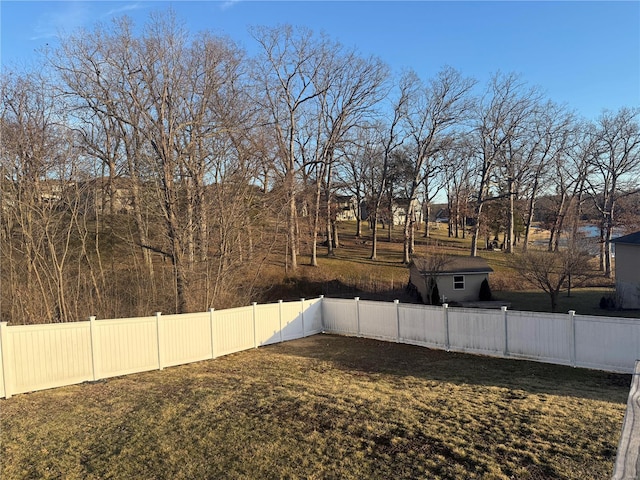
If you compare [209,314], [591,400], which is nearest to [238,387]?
[209,314]

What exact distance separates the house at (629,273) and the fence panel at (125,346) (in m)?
22.0

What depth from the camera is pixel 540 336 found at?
10.5 meters

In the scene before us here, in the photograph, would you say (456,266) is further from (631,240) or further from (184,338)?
(184,338)

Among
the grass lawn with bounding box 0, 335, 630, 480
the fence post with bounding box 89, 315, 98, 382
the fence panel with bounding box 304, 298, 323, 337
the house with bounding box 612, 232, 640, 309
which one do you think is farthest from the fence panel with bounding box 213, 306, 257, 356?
the house with bounding box 612, 232, 640, 309

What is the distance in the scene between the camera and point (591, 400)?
7168 mm

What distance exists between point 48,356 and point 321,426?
5.97 m

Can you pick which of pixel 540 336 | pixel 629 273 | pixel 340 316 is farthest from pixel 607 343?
pixel 629 273

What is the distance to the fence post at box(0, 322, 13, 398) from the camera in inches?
307

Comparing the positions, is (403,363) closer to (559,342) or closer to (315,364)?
(315,364)

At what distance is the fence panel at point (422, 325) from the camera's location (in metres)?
12.6

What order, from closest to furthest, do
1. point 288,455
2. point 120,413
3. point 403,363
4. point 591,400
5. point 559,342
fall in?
point 288,455 < point 120,413 < point 591,400 < point 559,342 < point 403,363

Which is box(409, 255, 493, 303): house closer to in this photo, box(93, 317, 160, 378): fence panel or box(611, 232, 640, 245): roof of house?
box(611, 232, 640, 245): roof of house

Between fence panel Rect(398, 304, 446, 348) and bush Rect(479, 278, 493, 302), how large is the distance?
1344 cm

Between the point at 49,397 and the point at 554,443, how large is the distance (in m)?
8.17
